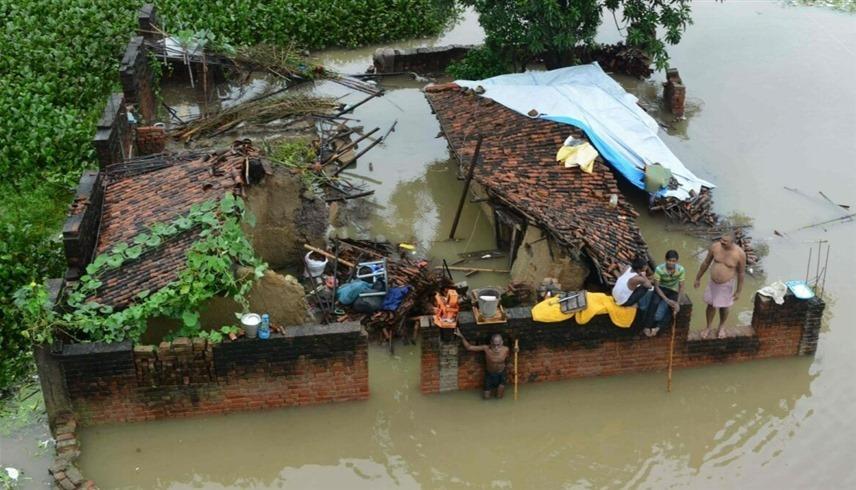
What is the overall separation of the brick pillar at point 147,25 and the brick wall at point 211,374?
36.0ft

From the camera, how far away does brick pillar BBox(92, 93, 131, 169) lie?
12812mm

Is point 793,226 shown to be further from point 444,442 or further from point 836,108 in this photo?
point 444,442

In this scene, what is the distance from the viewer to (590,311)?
10.6 meters

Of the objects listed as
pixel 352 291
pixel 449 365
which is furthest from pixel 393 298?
pixel 449 365

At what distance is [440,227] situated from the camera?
1480cm

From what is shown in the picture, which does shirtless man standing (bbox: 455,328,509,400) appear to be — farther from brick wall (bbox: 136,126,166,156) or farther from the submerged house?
brick wall (bbox: 136,126,166,156)

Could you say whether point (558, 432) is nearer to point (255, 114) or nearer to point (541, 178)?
point (541, 178)

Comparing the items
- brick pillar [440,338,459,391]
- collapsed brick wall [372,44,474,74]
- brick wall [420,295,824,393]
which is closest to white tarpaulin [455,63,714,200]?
brick wall [420,295,824,393]

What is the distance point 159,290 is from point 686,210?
8698 mm

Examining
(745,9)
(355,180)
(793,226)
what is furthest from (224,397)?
(745,9)

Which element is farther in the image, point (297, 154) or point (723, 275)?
point (297, 154)

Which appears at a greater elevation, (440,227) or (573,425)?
(440,227)

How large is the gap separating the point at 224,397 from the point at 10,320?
3286 mm

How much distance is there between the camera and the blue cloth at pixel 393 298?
12.0 meters
